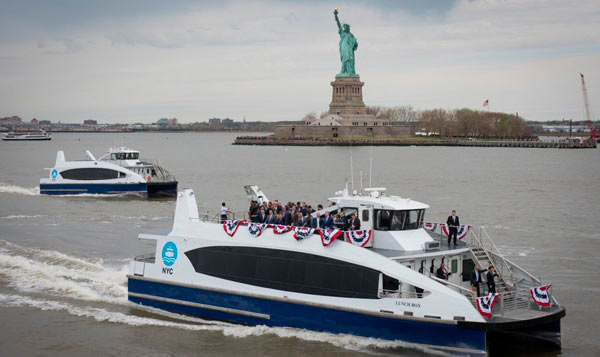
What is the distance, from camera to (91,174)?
4434 cm

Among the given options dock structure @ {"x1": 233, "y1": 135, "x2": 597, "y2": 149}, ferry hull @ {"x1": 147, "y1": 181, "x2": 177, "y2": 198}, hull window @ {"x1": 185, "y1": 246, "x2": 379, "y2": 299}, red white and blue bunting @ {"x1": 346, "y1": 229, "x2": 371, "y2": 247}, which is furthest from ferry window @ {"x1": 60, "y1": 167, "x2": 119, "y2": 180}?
dock structure @ {"x1": 233, "y1": 135, "x2": 597, "y2": 149}

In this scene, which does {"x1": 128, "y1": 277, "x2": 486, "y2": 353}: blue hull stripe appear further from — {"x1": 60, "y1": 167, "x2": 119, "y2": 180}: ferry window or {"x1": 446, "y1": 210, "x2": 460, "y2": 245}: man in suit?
{"x1": 60, "y1": 167, "x2": 119, "y2": 180}: ferry window

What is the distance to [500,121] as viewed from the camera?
165625 millimetres

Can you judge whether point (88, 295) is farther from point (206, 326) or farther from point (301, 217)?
point (301, 217)

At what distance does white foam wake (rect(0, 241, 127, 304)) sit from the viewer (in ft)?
67.3

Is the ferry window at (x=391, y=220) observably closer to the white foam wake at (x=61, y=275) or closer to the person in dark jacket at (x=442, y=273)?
the person in dark jacket at (x=442, y=273)

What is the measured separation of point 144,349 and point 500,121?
521ft

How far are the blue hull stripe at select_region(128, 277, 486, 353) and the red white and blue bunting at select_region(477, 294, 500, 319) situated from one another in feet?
1.27

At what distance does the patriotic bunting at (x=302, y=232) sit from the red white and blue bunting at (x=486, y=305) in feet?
12.9

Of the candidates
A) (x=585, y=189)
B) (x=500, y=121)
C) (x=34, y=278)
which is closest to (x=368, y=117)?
(x=500, y=121)

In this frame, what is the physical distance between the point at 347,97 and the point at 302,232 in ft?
400

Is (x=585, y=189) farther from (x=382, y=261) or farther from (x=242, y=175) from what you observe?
(x=382, y=261)

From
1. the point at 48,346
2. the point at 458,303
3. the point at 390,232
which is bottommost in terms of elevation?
the point at 48,346

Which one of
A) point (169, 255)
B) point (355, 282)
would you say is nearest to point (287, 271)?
point (355, 282)
